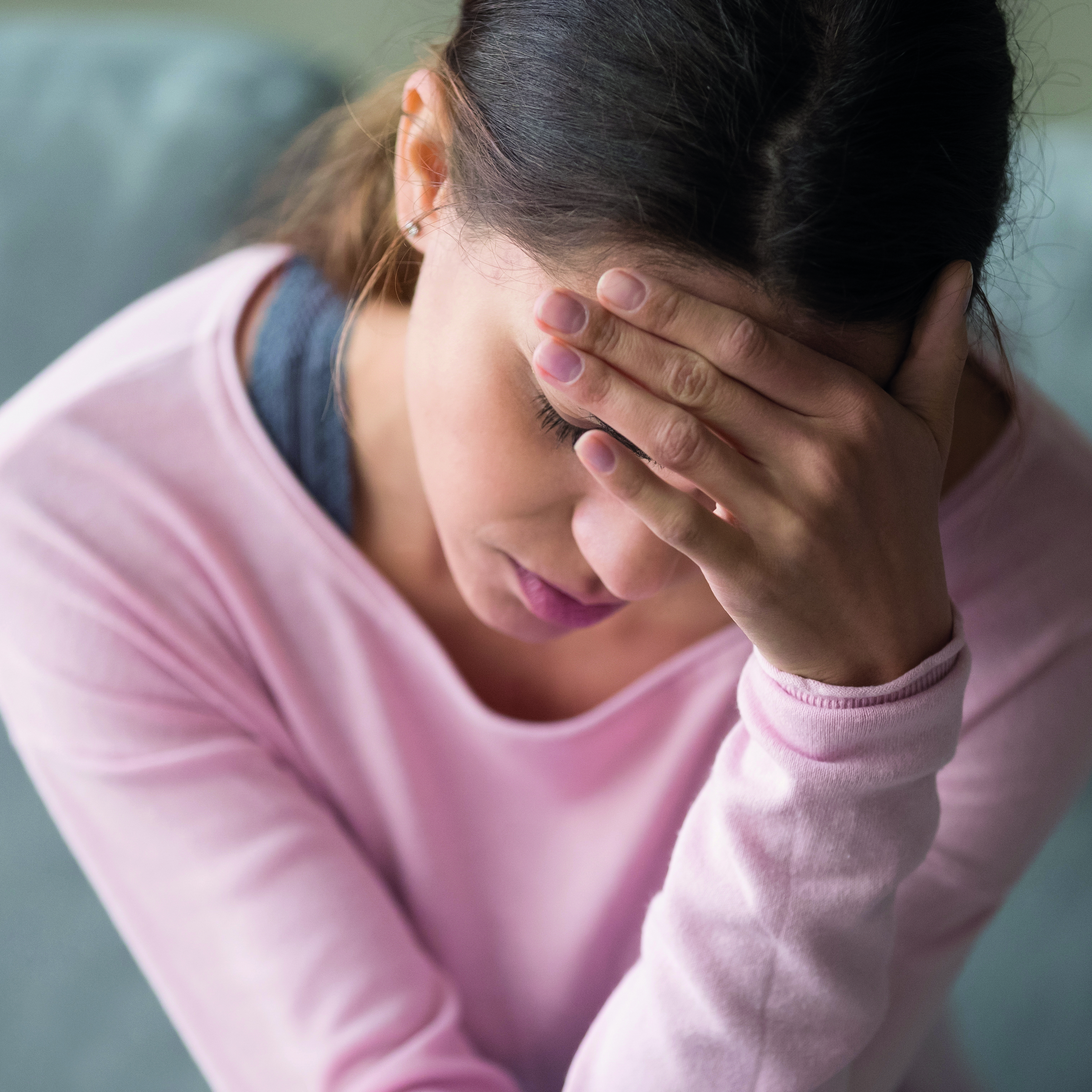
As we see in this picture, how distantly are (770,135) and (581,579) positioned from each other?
0.28 m

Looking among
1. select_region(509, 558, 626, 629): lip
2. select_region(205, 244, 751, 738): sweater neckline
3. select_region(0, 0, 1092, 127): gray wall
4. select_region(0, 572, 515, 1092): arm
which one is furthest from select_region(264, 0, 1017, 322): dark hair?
select_region(0, 0, 1092, 127): gray wall

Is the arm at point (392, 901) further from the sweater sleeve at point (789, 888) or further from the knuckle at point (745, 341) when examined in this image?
the knuckle at point (745, 341)

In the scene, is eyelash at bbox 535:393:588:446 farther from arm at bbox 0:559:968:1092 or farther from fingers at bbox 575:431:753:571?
arm at bbox 0:559:968:1092

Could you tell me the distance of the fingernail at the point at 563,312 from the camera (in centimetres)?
55

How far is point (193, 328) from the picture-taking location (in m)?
0.90

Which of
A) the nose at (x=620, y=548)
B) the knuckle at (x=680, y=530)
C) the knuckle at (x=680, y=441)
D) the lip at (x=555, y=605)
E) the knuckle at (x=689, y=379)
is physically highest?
the knuckle at (x=689, y=379)

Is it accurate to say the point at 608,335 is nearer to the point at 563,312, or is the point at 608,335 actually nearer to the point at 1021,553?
the point at 563,312

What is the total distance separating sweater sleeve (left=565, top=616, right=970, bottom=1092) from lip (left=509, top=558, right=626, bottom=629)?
0.38 feet

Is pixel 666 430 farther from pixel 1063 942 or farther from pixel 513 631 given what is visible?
pixel 1063 942

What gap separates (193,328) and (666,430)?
490 mm

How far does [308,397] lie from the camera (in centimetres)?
87

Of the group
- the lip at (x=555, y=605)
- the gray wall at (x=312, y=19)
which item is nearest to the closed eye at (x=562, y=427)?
the lip at (x=555, y=605)

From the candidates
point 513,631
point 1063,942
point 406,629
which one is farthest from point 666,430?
point 1063,942

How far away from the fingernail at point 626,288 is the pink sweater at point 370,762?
26 cm
